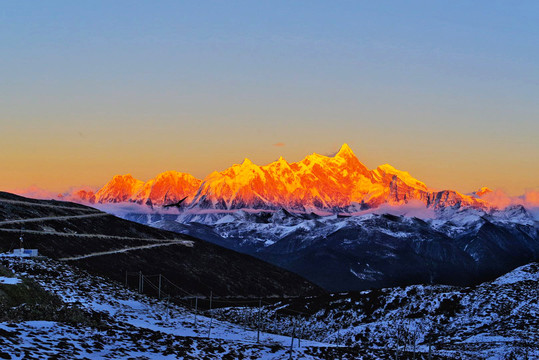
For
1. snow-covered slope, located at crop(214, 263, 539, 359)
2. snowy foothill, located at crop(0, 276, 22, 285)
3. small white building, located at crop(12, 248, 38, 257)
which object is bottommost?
snow-covered slope, located at crop(214, 263, 539, 359)

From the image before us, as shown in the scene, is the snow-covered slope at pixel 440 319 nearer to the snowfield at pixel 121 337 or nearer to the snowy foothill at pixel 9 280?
the snowfield at pixel 121 337

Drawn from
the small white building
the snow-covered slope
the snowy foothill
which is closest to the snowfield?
the snowy foothill

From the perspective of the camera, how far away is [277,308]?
132 meters

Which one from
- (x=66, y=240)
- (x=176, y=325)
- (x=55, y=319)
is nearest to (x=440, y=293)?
(x=176, y=325)

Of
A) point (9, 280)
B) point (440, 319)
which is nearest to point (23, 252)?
point (440, 319)

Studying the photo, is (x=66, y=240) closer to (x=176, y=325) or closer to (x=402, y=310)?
(x=402, y=310)

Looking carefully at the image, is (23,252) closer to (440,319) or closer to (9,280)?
(440,319)

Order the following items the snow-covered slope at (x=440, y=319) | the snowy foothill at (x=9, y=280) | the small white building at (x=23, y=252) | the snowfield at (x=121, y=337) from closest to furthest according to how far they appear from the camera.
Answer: the snowfield at (x=121, y=337) < the snowy foothill at (x=9, y=280) < the snow-covered slope at (x=440, y=319) < the small white building at (x=23, y=252)

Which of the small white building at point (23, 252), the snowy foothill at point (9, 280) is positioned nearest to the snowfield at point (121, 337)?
the snowy foothill at point (9, 280)

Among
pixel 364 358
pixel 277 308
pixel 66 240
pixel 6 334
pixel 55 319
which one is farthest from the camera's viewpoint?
pixel 66 240

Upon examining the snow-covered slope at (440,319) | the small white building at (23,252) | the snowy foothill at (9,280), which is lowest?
the snow-covered slope at (440,319)

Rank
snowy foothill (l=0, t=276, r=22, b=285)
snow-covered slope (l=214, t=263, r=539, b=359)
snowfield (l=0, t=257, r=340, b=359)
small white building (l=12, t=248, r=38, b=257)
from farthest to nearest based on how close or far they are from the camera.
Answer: small white building (l=12, t=248, r=38, b=257) → snow-covered slope (l=214, t=263, r=539, b=359) → snowy foothill (l=0, t=276, r=22, b=285) → snowfield (l=0, t=257, r=340, b=359)

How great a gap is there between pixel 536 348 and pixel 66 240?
145522 mm

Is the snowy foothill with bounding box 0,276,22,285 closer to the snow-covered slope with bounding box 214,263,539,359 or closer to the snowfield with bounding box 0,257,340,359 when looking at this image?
the snowfield with bounding box 0,257,340,359
